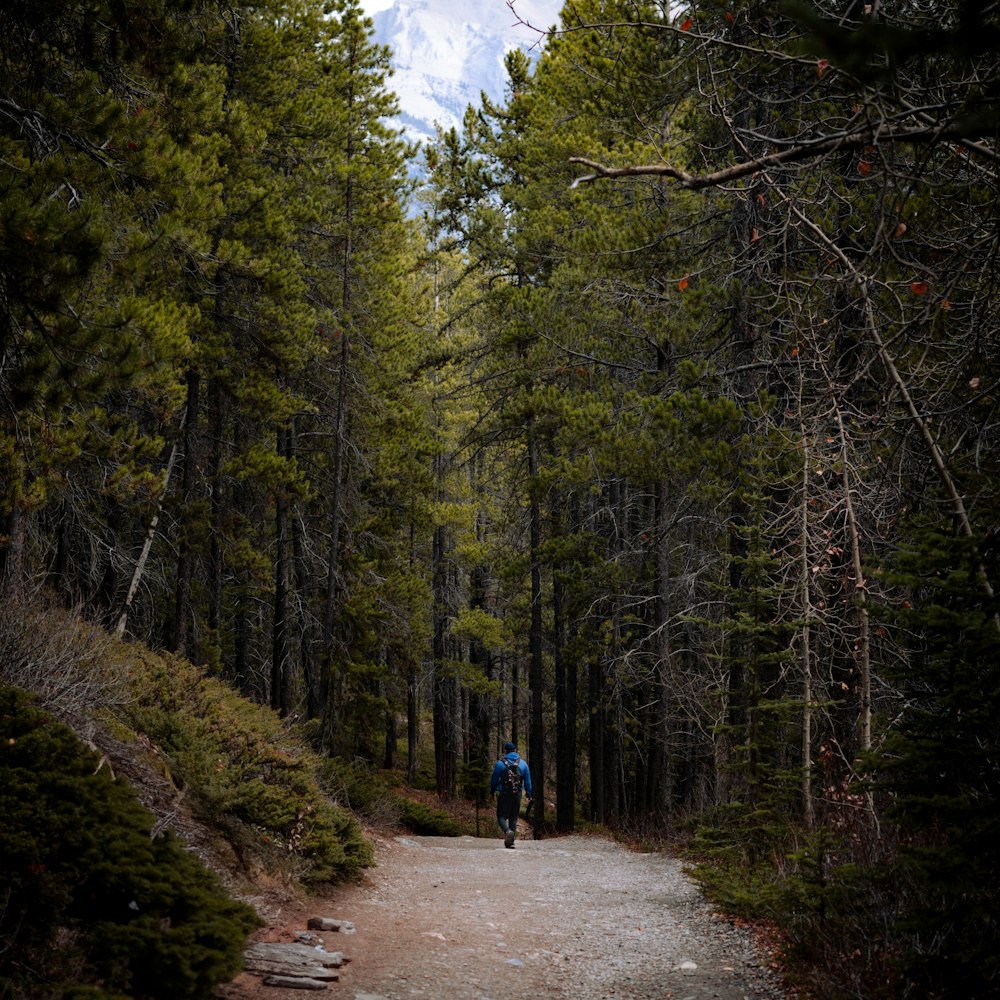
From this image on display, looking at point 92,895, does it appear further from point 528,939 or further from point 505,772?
point 505,772

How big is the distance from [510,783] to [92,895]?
11540 millimetres

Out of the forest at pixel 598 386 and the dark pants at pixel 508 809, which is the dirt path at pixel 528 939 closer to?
the forest at pixel 598 386

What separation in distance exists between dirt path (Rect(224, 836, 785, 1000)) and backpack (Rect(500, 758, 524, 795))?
11.9 ft

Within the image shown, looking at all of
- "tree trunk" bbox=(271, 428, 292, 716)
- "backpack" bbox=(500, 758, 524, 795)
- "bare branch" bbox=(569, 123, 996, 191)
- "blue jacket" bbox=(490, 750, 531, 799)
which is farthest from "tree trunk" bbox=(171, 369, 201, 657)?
"bare branch" bbox=(569, 123, 996, 191)

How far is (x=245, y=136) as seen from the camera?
1191cm

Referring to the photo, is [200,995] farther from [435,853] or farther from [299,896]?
[435,853]

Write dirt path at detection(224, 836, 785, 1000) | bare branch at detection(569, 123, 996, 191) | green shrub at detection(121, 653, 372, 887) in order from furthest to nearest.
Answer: green shrub at detection(121, 653, 372, 887) < dirt path at detection(224, 836, 785, 1000) < bare branch at detection(569, 123, 996, 191)

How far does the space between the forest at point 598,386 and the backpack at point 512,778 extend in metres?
2.94

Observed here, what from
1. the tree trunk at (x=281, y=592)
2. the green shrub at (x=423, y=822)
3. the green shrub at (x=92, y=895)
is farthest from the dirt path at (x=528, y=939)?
the tree trunk at (x=281, y=592)

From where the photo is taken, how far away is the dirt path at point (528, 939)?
219 inches

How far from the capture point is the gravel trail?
559 cm

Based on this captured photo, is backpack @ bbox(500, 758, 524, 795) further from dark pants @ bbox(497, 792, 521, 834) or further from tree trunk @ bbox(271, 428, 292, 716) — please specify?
tree trunk @ bbox(271, 428, 292, 716)

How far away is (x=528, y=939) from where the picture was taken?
23.1 feet

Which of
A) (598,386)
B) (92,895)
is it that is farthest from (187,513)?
(92,895)
